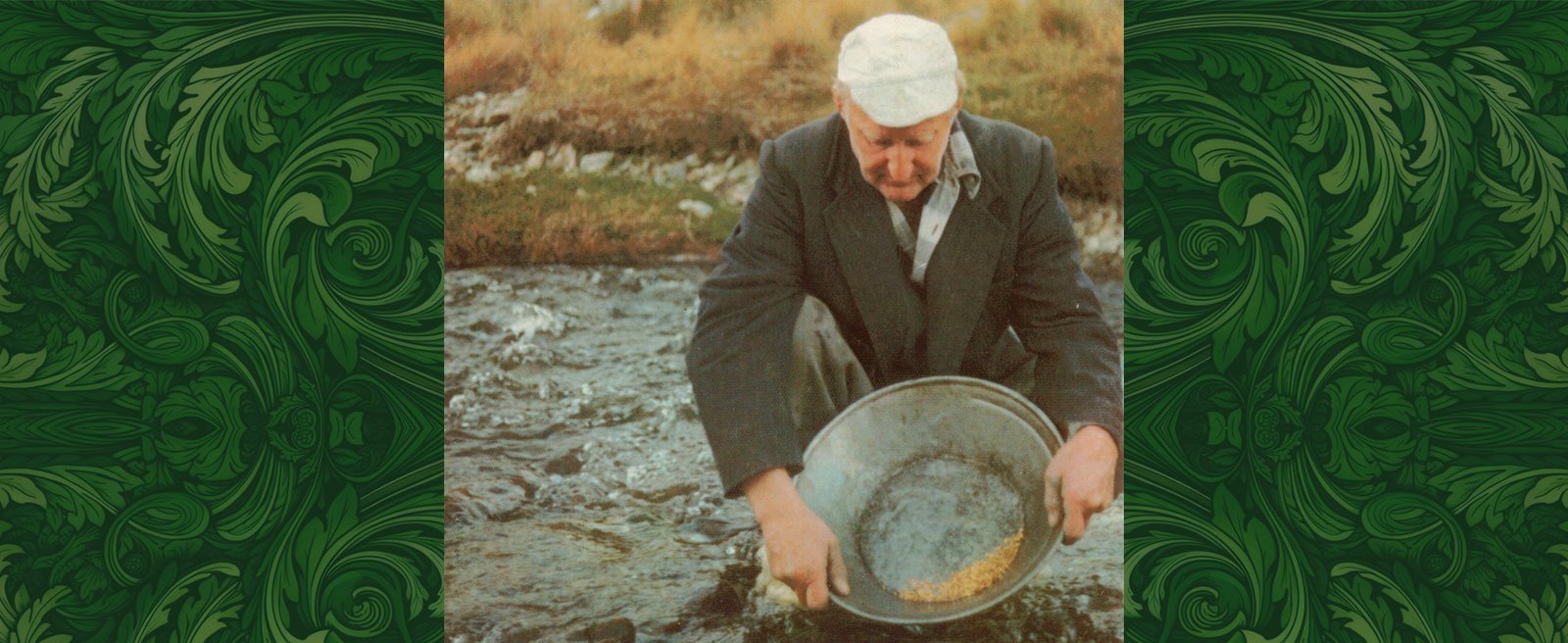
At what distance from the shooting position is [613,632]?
3.45 meters

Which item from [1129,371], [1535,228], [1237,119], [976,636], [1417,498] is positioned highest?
[1237,119]

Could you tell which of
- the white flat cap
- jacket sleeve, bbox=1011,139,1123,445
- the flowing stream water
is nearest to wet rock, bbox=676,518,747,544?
the flowing stream water

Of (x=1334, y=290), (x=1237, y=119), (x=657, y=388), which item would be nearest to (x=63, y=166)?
(x=657, y=388)

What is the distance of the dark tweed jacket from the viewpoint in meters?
3.45

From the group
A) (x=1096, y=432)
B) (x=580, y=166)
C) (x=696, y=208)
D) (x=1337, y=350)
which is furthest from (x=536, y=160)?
(x=1337, y=350)

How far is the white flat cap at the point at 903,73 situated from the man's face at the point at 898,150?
0.07 feet

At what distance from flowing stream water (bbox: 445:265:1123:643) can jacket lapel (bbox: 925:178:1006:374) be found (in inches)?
11.9

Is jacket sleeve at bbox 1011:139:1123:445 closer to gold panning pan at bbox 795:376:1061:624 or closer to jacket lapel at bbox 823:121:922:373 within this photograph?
gold panning pan at bbox 795:376:1061:624

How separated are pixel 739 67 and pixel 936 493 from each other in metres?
1.13

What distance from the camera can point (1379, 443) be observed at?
3.52 m

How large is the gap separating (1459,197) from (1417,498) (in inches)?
28.8

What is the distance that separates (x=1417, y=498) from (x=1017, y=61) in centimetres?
141

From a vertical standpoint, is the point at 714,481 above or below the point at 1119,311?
below

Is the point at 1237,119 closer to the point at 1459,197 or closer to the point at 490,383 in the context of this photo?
the point at 1459,197
